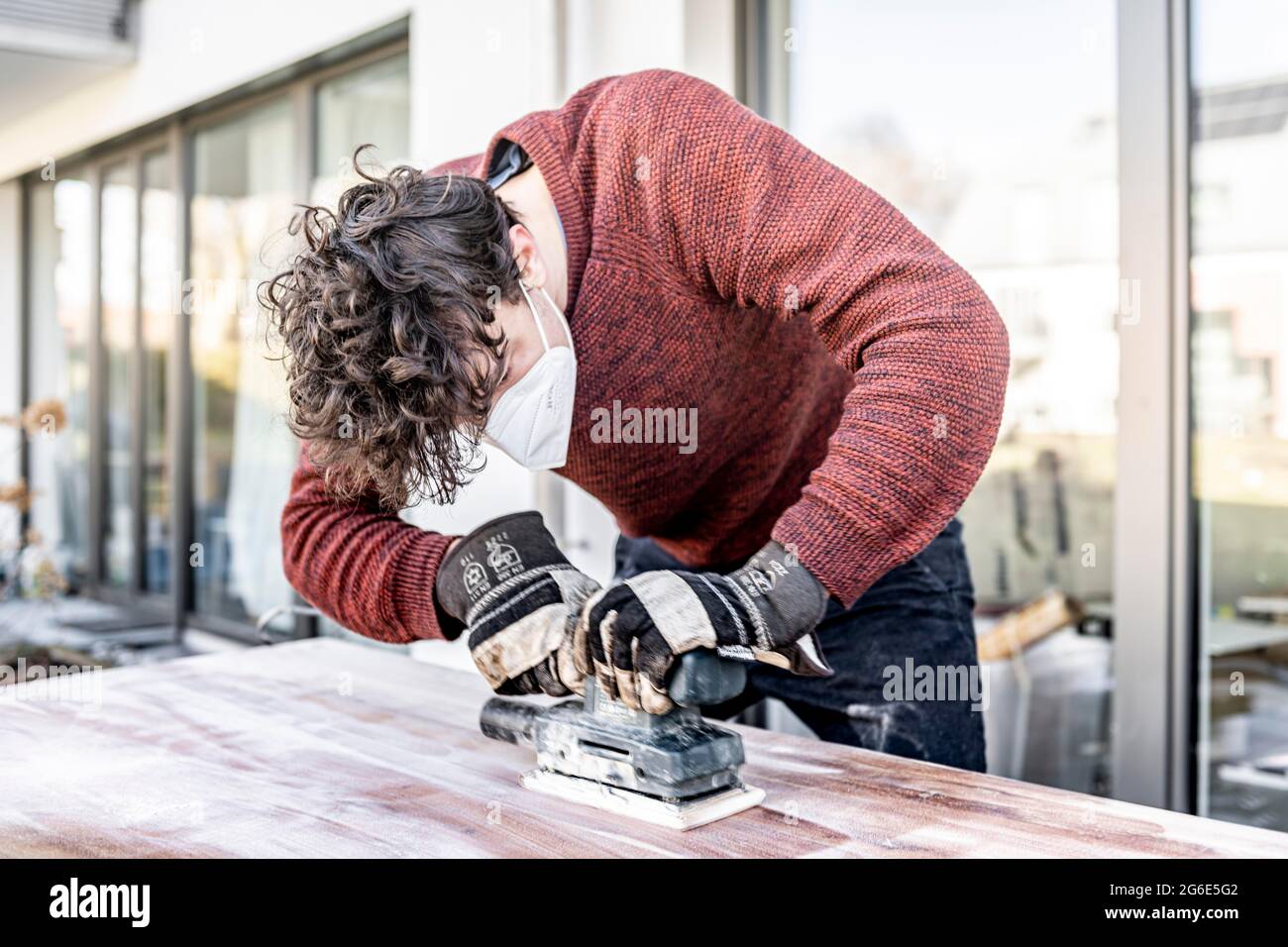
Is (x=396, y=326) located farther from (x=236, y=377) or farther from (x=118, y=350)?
(x=118, y=350)

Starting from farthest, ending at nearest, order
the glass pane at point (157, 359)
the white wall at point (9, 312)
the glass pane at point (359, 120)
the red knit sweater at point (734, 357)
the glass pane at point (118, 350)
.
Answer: the white wall at point (9, 312) < the glass pane at point (118, 350) < the glass pane at point (157, 359) < the glass pane at point (359, 120) < the red knit sweater at point (734, 357)

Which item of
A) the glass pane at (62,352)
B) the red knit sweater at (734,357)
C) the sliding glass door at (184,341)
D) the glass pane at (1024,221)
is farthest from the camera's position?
the glass pane at (62,352)

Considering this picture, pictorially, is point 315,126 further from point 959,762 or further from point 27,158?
point 959,762

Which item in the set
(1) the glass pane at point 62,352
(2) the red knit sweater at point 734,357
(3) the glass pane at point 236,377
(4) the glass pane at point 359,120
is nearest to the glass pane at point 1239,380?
(2) the red knit sweater at point 734,357

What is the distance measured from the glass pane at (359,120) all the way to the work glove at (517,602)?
8.90ft

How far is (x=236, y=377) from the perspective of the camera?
4855 millimetres

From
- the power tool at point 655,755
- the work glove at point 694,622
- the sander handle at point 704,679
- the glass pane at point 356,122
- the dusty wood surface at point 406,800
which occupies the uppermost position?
the glass pane at point 356,122

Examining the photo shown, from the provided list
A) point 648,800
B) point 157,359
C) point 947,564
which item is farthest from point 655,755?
point 157,359

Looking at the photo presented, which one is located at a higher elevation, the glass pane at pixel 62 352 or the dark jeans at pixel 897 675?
the glass pane at pixel 62 352

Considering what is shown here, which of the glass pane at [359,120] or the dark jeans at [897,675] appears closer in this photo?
the dark jeans at [897,675]

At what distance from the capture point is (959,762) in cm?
148

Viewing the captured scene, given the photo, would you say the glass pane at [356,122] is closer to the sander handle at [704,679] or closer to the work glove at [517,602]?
the work glove at [517,602]

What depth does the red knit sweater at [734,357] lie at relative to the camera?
1.10 meters
